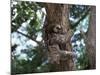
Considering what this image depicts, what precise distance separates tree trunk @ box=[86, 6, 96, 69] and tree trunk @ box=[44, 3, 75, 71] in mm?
199

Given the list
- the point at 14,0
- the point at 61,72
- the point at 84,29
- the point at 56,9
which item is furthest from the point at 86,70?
the point at 14,0

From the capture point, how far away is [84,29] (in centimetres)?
187

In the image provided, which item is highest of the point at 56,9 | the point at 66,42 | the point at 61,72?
the point at 56,9

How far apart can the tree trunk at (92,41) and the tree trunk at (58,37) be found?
20cm

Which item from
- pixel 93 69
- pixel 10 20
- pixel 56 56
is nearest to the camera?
pixel 10 20

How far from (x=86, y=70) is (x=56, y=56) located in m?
0.34

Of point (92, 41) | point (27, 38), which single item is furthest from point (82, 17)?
point (27, 38)

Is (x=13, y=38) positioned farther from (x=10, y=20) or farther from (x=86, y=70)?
(x=86, y=70)

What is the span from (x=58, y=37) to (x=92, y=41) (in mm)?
365

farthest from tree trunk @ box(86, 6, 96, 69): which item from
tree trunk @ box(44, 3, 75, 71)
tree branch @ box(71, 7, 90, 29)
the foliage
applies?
the foliage

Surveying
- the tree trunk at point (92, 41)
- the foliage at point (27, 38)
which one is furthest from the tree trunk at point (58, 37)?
the tree trunk at point (92, 41)

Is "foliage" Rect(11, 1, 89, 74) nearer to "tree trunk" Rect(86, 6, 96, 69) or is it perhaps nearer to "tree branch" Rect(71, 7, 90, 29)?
"tree branch" Rect(71, 7, 90, 29)

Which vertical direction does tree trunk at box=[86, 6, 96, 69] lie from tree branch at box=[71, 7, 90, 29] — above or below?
below

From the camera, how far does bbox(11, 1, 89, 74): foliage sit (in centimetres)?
166
